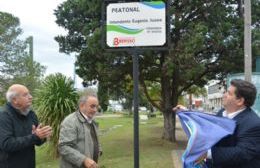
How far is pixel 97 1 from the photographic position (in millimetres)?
19516

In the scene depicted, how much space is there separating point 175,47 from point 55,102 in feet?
16.9

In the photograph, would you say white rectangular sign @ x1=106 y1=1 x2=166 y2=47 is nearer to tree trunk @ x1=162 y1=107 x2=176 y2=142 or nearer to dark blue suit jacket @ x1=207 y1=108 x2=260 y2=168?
dark blue suit jacket @ x1=207 y1=108 x2=260 y2=168

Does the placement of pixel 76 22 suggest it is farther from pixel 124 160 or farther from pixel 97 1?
pixel 124 160

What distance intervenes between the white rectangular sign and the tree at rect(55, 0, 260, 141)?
40.8ft

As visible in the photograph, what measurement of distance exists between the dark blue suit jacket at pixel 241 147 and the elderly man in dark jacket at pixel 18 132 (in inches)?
83.5

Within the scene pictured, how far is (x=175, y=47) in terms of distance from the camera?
63.2 feet

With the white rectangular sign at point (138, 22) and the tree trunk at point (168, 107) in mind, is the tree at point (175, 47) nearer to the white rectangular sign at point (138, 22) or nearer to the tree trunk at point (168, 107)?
Answer: the tree trunk at point (168, 107)

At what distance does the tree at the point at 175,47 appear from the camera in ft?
62.1

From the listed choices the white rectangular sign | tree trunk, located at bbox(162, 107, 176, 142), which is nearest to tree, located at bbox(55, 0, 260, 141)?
tree trunk, located at bbox(162, 107, 176, 142)

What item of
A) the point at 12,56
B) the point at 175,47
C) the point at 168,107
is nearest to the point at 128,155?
the point at 175,47

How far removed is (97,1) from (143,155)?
→ 6081 millimetres

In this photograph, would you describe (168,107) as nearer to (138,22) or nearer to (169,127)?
(169,127)

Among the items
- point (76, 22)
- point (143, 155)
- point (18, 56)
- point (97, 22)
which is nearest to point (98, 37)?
point (97, 22)

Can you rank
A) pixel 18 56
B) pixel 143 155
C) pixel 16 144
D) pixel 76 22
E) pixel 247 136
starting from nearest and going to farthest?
1. pixel 247 136
2. pixel 16 144
3. pixel 143 155
4. pixel 76 22
5. pixel 18 56
